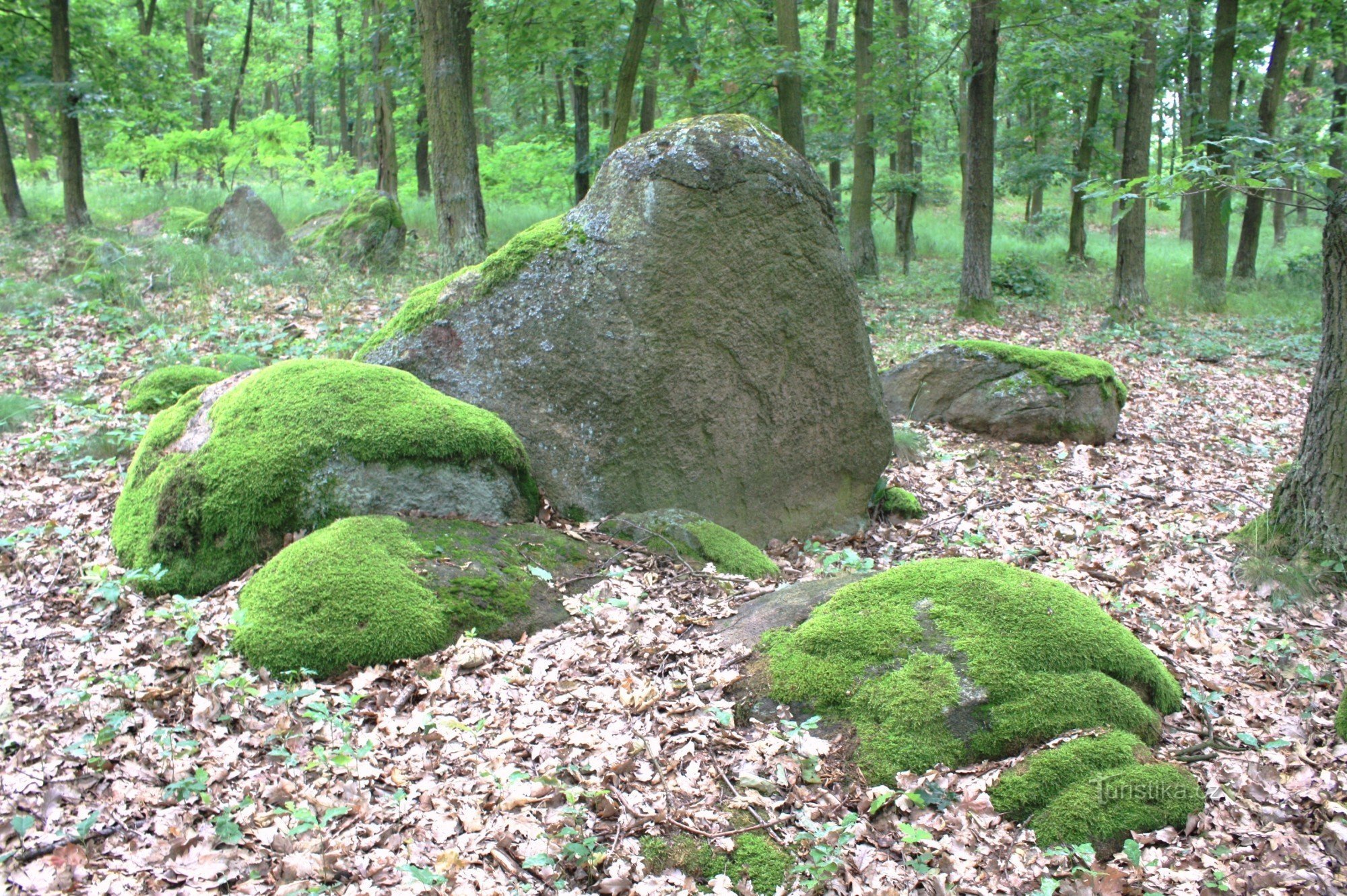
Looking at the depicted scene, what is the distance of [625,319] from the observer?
621 cm

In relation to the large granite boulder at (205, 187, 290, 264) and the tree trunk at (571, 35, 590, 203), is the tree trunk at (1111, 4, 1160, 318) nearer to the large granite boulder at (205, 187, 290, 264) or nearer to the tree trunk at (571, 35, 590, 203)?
the tree trunk at (571, 35, 590, 203)

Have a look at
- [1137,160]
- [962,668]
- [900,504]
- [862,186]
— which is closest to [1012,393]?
[900,504]

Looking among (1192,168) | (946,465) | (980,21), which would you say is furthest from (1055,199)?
(1192,168)

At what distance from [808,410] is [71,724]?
16.6 ft

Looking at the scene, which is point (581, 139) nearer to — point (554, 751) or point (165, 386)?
point (165, 386)

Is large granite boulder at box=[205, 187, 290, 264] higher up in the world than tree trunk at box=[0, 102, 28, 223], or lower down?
lower down

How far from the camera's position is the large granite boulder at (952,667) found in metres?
3.46

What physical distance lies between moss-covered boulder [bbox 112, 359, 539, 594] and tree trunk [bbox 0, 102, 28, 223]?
13.3 metres

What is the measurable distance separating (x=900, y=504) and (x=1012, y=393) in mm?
2672

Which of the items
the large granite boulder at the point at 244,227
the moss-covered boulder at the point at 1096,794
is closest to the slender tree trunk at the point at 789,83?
the large granite boulder at the point at 244,227

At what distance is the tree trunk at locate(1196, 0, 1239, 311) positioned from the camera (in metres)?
16.3

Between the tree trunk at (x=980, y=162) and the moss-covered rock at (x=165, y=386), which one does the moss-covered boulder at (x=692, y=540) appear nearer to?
the moss-covered rock at (x=165, y=386)

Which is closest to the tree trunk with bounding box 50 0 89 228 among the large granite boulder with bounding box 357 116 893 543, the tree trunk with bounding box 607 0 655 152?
the tree trunk with bounding box 607 0 655 152

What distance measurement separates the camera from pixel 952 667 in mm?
3668
